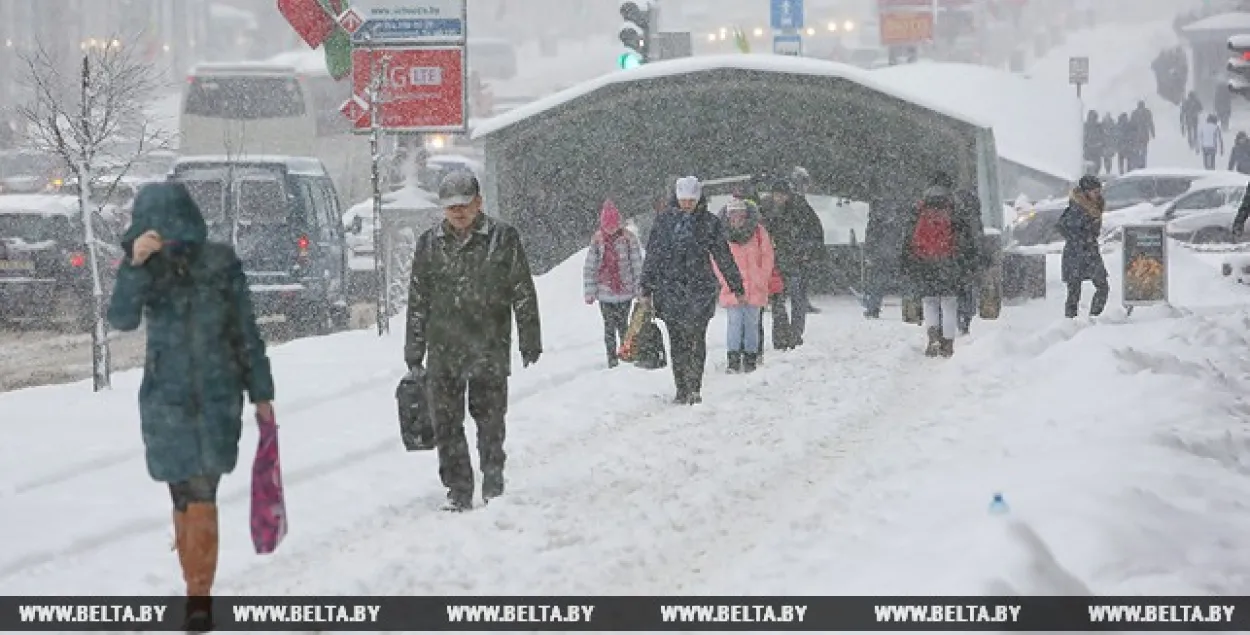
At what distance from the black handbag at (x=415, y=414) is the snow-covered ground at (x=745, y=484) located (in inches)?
14.1

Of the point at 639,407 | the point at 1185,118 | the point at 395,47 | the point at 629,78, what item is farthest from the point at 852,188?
the point at 1185,118

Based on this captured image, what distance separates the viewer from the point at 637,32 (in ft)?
91.1

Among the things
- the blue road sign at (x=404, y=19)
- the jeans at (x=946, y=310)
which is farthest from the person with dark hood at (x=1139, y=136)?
the jeans at (x=946, y=310)

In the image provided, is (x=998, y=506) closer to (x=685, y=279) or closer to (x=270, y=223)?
(x=685, y=279)

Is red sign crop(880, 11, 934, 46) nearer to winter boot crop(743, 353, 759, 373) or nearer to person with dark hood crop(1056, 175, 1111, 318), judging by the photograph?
person with dark hood crop(1056, 175, 1111, 318)

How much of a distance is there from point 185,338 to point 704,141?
69.6 ft

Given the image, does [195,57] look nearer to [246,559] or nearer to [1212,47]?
[1212,47]

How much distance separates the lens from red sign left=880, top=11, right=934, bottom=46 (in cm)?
6906

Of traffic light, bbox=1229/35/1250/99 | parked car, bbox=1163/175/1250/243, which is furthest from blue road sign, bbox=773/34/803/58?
traffic light, bbox=1229/35/1250/99

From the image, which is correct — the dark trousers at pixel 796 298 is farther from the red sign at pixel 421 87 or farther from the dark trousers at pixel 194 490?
the dark trousers at pixel 194 490

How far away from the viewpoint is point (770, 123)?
27734mm

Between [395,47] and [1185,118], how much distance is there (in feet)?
120

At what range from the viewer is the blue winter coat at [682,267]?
14.2 metres

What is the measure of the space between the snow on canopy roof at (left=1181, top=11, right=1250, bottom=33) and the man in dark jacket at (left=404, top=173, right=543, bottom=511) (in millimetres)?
52008
